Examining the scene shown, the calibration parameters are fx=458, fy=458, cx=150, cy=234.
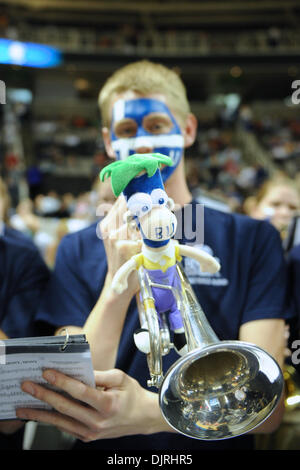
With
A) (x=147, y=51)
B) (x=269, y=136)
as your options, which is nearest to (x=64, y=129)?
(x=147, y=51)

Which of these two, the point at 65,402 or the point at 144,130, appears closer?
the point at 65,402

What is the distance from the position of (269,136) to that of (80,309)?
12.0m

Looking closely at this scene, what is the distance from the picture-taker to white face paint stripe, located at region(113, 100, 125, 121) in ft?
3.76

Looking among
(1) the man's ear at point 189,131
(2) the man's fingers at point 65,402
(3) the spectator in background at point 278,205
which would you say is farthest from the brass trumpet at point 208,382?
(3) the spectator in background at point 278,205

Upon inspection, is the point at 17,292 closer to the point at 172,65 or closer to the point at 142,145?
the point at 142,145

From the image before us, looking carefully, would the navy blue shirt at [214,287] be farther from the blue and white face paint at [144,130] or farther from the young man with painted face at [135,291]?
the blue and white face paint at [144,130]

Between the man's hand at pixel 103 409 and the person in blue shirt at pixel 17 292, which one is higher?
the person in blue shirt at pixel 17 292

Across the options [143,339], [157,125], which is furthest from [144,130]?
[143,339]

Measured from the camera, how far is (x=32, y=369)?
3.20 ft

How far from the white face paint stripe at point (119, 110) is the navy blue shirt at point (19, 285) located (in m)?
0.56

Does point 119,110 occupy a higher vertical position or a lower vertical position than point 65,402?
higher

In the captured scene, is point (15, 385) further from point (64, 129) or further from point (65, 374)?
point (64, 129)

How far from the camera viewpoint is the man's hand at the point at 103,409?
1.02m

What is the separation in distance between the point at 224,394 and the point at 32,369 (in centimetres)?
41
